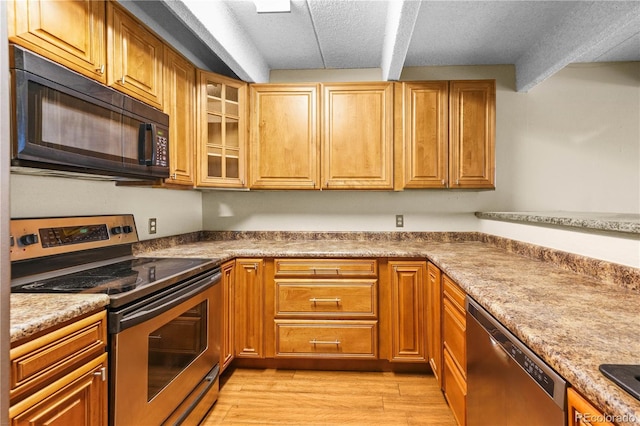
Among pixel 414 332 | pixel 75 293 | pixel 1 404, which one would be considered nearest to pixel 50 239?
pixel 75 293

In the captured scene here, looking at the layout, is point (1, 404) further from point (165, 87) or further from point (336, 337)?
point (336, 337)

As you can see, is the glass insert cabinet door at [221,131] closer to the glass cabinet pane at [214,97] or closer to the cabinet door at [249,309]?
the glass cabinet pane at [214,97]

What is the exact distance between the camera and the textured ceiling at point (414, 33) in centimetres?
194

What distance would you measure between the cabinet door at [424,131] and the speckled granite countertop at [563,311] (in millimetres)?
676

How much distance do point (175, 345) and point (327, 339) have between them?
108 cm

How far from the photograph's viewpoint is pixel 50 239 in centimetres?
150

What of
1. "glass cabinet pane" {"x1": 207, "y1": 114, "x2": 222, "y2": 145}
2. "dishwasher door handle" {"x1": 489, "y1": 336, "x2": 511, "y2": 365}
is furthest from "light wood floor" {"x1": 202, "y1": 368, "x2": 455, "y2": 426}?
"glass cabinet pane" {"x1": 207, "y1": 114, "x2": 222, "y2": 145}

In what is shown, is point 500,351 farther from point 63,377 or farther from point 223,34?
point 223,34

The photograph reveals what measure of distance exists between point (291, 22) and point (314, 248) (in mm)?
1551

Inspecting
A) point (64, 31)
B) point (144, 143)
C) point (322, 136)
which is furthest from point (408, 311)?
point (64, 31)

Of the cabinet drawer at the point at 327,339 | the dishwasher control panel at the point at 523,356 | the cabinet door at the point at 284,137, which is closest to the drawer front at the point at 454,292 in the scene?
the dishwasher control panel at the point at 523,356

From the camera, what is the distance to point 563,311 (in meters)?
1.03

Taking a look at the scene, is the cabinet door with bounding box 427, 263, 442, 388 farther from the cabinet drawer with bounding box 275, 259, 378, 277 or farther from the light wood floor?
the cabinet drawer with bounding box 275, 259, 378, 277

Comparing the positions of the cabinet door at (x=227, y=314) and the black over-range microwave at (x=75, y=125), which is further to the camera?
the cabinet door at (x=227, y=314)
